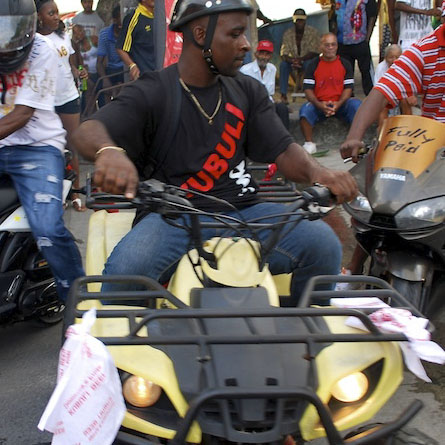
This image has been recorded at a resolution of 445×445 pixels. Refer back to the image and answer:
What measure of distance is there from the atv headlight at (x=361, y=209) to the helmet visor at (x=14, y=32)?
74.3 inches

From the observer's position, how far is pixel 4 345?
4395 millimetres

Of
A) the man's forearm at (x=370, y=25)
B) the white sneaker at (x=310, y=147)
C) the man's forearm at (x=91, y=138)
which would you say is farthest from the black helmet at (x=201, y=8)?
the man's forearm at (x=370, y=25)

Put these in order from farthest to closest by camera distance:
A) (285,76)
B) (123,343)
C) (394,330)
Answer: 1. (285,76)
2. (394,330)
3. (123,343)

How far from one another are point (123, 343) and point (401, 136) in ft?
7.16

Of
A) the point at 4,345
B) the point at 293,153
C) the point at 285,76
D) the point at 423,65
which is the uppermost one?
the point at 423,65

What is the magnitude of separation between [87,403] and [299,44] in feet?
35.2

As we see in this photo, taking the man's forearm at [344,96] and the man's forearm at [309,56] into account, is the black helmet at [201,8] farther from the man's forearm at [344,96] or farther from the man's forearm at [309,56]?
the man's forearm at [309,56]

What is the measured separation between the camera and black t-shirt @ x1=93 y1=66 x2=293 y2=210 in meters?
3.08

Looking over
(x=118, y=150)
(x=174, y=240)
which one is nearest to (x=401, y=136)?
(x=174, y=240)

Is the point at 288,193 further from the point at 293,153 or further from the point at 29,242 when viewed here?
the point at 29,242

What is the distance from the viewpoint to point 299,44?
11930 mm

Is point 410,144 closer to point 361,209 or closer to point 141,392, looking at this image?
point 361,209

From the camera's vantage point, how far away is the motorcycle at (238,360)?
2018mm

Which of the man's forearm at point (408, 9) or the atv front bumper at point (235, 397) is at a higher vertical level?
the man's forearm at point (408, 9)
